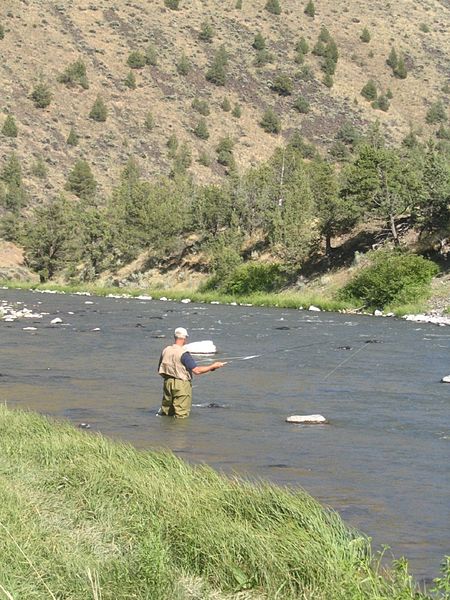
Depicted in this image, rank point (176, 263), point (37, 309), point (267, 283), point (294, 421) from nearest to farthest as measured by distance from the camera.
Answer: point (294, 421) → point (37, 309) → point (267, 283) → point (176, 263)

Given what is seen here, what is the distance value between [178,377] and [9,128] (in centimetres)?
8302

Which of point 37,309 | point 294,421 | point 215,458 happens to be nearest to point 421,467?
point 215,458

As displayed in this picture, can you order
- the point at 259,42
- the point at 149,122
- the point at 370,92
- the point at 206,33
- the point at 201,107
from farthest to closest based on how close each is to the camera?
the point at 206,33, the point at 259,42, the point at 370,92, the point at 201,107, the point at 149,122

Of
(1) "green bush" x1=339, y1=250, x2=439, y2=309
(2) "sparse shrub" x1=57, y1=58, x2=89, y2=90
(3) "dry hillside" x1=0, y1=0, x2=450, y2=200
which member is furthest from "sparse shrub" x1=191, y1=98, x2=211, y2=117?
(1) "green bush" x1=339, y1=250, x2=439, y2=309

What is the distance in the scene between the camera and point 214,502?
7.37m

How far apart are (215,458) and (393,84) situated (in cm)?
11246

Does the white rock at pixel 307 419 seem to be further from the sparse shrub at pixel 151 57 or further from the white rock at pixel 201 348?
the sparse shrub at pixel 151 57

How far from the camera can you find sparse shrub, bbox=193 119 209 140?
333ft

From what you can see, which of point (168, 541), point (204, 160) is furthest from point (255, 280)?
point (168, 541)

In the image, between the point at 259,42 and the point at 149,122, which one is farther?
the point at 259,42

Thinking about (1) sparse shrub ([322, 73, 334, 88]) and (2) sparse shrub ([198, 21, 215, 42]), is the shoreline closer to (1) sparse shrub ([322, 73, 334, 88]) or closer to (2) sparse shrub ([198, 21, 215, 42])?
(1) sparse shrub ([322, 73, 334, 88])

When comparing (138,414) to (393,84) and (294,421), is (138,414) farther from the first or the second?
(393,84)

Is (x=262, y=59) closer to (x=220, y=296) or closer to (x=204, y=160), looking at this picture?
(x=204, y=160)

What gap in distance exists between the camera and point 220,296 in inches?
2071
